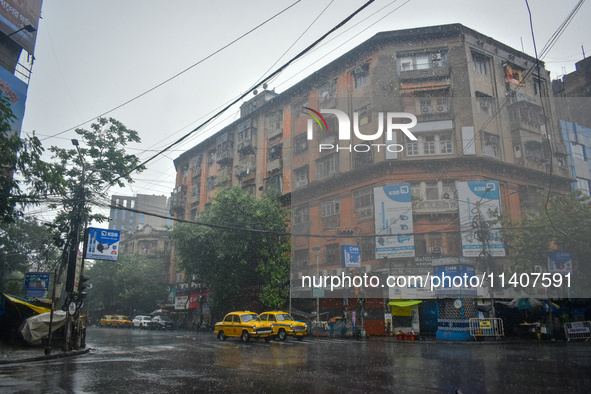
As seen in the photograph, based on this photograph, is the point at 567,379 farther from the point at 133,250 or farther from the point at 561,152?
the point at 133,250

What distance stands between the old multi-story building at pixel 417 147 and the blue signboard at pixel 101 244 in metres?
15.6

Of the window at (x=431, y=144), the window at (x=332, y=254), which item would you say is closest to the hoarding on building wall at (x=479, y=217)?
the window at (x=431, y=144)

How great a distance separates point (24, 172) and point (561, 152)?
113ft

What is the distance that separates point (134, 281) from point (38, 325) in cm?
3549

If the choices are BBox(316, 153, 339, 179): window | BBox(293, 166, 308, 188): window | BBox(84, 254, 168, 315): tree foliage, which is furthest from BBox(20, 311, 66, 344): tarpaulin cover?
BBox(84, 254, 168, 315): tree foliage

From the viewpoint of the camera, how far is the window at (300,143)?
36794 millimetres

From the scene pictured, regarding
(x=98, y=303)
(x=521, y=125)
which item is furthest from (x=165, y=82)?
(x=98, y=303)

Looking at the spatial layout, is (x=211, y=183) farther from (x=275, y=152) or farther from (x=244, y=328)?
(x=244, y=328)

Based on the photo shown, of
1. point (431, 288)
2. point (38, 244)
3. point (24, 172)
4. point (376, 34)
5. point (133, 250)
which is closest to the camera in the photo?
point (24, 172)

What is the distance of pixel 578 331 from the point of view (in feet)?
69.5

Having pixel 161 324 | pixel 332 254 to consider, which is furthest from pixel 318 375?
pixel 161 324

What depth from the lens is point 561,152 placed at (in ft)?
105

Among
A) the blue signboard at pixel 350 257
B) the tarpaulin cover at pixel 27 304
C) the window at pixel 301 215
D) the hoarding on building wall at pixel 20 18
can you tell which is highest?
the hoarding on building wall at pixel 20 18

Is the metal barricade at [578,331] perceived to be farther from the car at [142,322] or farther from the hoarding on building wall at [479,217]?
the car at [142,322]
